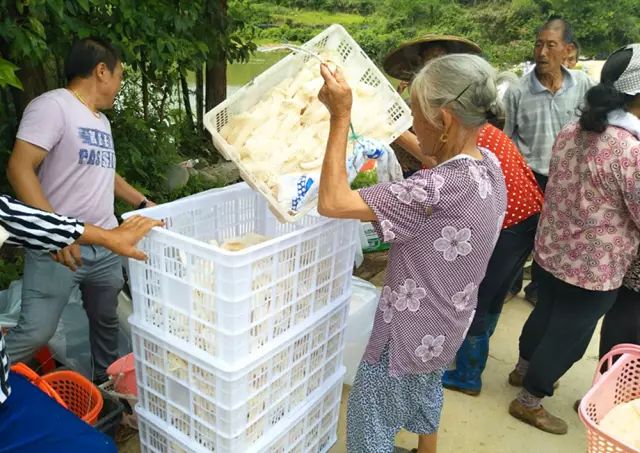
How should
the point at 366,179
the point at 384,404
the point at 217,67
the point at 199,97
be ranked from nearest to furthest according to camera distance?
the point at 384,404 < the point at 366,179 < the point at 217,67 < the point at 199,97

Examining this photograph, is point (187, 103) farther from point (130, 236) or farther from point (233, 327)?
point (233, 327)

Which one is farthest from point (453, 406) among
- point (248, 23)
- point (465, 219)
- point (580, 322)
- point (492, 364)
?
point (248, 23)

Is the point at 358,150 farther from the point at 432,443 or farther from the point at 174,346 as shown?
the point at 432,443

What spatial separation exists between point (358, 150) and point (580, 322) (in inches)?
54.1

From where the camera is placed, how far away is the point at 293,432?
1867 millimetres

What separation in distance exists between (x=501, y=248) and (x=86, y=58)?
1964 mm

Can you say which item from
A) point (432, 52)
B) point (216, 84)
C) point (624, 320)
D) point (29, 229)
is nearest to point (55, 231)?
point (29, 229)

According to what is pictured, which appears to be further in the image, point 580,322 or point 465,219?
point 580,322

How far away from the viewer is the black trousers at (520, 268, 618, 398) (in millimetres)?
2172

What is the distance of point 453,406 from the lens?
2564 mm

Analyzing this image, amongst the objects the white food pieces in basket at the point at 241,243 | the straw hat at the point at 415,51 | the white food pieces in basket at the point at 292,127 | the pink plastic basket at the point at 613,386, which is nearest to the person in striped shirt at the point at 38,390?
the white food pieces in basket at the point at 241,243

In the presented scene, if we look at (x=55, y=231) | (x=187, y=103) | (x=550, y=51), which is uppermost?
(x=550, y=51)

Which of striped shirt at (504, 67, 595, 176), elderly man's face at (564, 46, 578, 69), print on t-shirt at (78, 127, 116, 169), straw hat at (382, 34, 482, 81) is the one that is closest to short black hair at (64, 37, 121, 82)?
print on t-shirt at (78, 127, 116, 169)

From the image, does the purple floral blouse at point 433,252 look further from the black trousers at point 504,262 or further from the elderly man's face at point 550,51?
the elderly man's face at point 550,51
